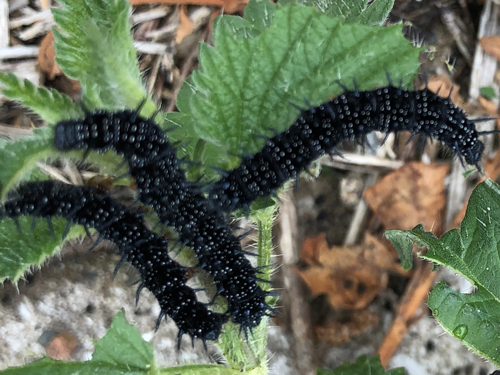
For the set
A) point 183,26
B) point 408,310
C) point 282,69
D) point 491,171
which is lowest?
point 408,310

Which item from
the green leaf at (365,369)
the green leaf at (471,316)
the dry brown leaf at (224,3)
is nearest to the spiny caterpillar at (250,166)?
the green leaf at (471,316)

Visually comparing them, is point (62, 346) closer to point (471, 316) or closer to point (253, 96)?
point (253, 96)

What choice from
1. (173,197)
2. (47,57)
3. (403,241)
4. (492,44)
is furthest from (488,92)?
(47,57)

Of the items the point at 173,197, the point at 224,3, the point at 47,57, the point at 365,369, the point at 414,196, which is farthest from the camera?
the point at 414,196

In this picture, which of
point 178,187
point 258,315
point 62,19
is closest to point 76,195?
point 178,187

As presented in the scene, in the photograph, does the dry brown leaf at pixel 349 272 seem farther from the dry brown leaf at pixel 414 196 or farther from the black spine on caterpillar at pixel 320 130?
the black spine on caterpillar at pixel 320 130

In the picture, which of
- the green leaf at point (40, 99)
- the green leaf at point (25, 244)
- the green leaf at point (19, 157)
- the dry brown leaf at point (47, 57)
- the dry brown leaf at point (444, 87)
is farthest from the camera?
the dry brown leaf at point (444, 87)

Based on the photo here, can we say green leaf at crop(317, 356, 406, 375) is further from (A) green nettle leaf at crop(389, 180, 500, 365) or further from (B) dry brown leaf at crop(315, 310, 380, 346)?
(A) green nettle leaf at crop(389, 180, 500, 365)
